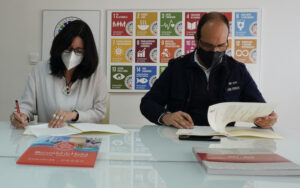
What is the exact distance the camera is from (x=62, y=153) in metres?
0.79

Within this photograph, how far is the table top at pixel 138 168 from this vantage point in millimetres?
604

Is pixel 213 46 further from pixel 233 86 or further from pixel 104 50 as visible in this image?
pixel 104 50

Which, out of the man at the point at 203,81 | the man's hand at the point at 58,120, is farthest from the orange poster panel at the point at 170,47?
the man's hand at the point at 58,120

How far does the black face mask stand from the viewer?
1550mm

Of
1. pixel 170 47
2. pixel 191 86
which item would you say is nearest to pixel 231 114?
pixel 191 86

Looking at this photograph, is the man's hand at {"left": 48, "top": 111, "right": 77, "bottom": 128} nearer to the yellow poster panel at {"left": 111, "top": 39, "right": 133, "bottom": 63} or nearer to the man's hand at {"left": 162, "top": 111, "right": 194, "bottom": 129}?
the man's hand at {"left": 162, "top": 111, "right": 194, "bottom": 129}

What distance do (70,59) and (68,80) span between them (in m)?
0.15

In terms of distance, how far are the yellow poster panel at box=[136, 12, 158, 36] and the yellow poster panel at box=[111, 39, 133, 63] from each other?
0.56 feet

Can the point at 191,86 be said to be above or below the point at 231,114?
above

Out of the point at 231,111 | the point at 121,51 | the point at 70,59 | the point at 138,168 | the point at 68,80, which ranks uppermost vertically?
the point at 121,51

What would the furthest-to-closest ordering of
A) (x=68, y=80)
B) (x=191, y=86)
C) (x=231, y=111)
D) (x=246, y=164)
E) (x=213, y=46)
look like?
(x=68, y=80), (x=191, y=86), (x=213, y=46), (x=231, y=111), (x=246, y=164)

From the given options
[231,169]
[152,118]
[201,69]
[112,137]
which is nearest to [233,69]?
[201,69]

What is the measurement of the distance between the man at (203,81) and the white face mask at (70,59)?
1.66 ft

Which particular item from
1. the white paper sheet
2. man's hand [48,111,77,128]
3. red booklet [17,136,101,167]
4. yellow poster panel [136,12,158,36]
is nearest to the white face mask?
man's hand [48,111,77,128]
